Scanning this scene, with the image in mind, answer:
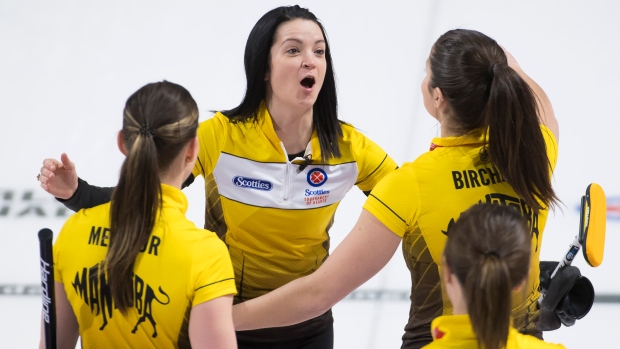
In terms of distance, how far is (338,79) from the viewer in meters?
5.20

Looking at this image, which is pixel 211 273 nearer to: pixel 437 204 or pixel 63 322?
pixel 63 322

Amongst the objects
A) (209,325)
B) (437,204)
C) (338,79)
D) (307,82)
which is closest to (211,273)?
(209,325)

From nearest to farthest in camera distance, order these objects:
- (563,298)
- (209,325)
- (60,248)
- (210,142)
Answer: (209,325) → (60,248) → (563,298) → (210,142)

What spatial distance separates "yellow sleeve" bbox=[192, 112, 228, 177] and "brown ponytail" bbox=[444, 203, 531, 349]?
51.0 inches

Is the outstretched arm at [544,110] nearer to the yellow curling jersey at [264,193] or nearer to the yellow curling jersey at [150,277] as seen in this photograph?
the yellow curling jersey at [264,193]

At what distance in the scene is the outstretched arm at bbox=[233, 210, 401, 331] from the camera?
7.47 ft

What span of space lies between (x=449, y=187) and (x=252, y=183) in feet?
2.90

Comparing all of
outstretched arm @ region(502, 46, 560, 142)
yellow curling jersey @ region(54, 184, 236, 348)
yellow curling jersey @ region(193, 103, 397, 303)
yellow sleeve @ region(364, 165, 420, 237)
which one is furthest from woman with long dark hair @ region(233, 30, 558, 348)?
yellow curling jersey @ region(193, 103, 397, 303)

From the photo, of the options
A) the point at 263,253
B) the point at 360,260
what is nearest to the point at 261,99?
the point at 263,253

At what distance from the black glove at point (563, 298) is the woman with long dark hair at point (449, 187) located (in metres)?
0.07

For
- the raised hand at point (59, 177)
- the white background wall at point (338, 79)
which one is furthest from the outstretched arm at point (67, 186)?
the white background wall at point (338, 79)

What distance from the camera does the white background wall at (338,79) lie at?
4.34 metres

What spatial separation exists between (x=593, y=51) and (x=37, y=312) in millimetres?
3755

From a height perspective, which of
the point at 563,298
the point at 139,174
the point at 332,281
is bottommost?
the point at 563,298
